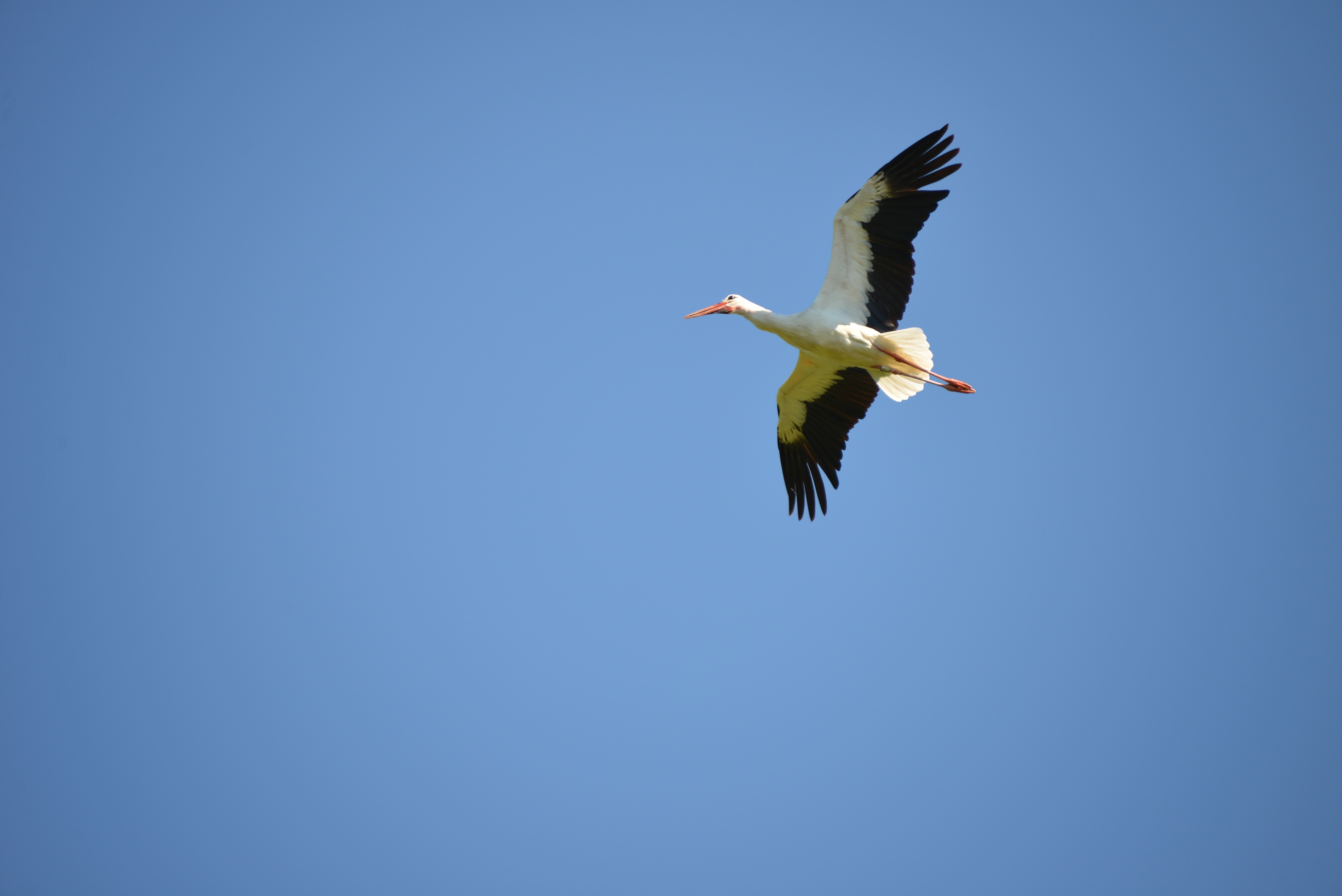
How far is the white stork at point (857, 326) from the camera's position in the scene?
8070 millimetres

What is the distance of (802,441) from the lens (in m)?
9.70

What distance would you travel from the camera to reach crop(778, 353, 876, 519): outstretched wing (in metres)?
9.18

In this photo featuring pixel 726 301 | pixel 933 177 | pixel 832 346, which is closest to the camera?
pixel 933 177

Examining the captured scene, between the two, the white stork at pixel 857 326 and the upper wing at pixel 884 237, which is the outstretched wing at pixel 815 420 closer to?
the white stork at pixel 857 326

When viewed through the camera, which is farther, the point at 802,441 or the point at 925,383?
the point at 802,441

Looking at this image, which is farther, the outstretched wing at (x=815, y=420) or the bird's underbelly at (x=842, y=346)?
the outstretched wing at (x=815, y=420)

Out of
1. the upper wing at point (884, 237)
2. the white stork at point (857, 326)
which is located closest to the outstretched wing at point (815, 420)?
the white stork at point (857, 326)

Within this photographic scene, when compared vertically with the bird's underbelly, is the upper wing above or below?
above

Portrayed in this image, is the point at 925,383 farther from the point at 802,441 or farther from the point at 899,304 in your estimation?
the point at 802,441

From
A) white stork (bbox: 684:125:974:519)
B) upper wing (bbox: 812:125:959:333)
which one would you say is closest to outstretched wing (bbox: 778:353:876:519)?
white stork (bbox: 684:125:974:519)

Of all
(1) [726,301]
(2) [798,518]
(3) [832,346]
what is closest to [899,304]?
(3) [832,346]

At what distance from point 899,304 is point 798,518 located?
90.4 inches

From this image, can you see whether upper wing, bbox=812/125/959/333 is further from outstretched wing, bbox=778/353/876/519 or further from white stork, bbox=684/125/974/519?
outstretched wing, bbox=778/353/876/519

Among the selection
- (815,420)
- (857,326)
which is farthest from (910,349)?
(815,420)
